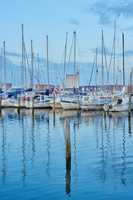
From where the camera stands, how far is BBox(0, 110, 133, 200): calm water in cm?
2036

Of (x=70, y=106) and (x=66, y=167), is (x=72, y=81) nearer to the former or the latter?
(x=70, y=106)

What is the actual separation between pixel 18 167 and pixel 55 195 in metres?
6.77

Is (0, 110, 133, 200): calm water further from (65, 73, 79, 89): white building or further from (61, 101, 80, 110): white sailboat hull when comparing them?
(65, 73, 79, 89): white building

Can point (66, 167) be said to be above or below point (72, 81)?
below

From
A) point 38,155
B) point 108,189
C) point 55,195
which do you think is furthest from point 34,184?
point 38,155

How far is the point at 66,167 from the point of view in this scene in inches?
980

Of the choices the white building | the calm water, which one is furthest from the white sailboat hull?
the calm water

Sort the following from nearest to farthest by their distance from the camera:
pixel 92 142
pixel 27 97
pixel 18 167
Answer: pixel 18 167 → pixel 92 142 → pixel 27 97

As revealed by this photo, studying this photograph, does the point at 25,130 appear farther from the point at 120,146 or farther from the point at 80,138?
the point at 120,146

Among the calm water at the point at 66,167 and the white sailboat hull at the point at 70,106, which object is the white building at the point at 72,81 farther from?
the calm water at the point at 66,167

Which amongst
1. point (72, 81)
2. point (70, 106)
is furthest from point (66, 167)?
point (72, 81)

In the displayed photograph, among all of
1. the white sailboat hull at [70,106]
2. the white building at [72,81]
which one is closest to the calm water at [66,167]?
the white sailboat hull at [70,106]

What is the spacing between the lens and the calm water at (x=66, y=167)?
20359mm

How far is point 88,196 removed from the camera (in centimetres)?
1966
